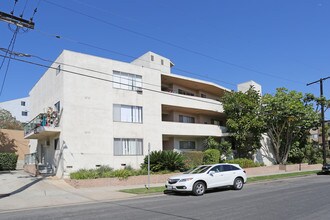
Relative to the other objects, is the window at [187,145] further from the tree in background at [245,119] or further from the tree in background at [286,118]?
the tree in background at [286,118]

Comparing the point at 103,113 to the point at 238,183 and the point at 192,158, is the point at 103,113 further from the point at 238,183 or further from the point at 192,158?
the point at 238,183

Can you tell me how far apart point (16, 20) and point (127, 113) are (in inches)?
564

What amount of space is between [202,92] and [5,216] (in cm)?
3157

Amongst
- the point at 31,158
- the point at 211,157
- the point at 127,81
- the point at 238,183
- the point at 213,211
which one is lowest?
the point at 238,183

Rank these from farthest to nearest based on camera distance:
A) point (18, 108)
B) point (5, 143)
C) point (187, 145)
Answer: point (18, 108) < point (5, 143) < point (187, 145)

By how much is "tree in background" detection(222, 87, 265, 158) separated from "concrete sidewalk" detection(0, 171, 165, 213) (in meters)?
19.1

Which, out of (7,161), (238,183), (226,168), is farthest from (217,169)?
(7,161)

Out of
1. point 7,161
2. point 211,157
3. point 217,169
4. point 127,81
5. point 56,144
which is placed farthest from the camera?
point 7,161

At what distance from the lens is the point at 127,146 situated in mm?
27562

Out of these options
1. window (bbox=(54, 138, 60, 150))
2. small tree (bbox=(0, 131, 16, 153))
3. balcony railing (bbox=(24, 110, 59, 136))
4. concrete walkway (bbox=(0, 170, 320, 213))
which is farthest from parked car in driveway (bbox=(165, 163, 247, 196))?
small tree (bbox=(0, 131, 16, 153))

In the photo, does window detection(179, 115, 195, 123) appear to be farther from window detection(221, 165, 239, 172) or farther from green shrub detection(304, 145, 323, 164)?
window detection(221, 165, 239, 172)

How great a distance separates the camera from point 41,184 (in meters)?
20.5

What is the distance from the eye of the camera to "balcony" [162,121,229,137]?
1206 inches

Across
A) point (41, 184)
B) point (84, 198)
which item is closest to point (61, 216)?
point (84, 198)
